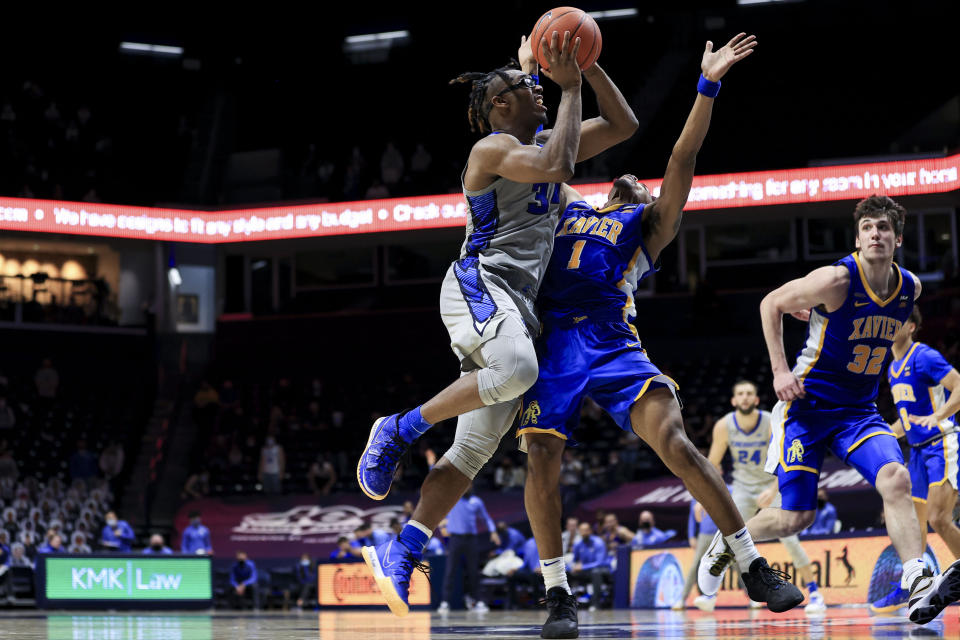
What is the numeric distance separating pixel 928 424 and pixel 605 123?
3998 mm

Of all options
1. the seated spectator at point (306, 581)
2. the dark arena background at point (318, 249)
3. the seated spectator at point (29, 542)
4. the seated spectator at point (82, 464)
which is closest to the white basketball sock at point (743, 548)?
the dark arena background at point (318, 249)

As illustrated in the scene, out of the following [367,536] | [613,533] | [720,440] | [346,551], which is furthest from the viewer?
[367,536]

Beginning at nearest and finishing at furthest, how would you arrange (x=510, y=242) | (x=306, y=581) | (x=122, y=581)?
(x=510, y=242) → (x=122, y=581) → (x=306, y=581)

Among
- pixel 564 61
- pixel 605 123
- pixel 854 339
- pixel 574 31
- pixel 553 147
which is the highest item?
pixel 574 31

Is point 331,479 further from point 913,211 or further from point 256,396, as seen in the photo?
point 913,211

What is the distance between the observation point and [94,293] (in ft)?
88.0

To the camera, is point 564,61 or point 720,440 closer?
point 564,61

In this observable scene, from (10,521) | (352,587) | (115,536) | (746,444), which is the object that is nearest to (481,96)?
(746,444)

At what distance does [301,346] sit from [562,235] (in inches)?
911

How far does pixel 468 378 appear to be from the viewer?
4996 millimetres

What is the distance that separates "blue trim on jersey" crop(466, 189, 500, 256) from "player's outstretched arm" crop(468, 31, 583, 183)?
156 millimetres

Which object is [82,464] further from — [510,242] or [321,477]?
[510,242]

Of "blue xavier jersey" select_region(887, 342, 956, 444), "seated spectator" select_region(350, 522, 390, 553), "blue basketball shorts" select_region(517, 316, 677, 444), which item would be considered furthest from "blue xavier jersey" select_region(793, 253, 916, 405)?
"seated spectator" select_region(350, 522, 390, 553)

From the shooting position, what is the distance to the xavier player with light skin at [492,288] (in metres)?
4.89
